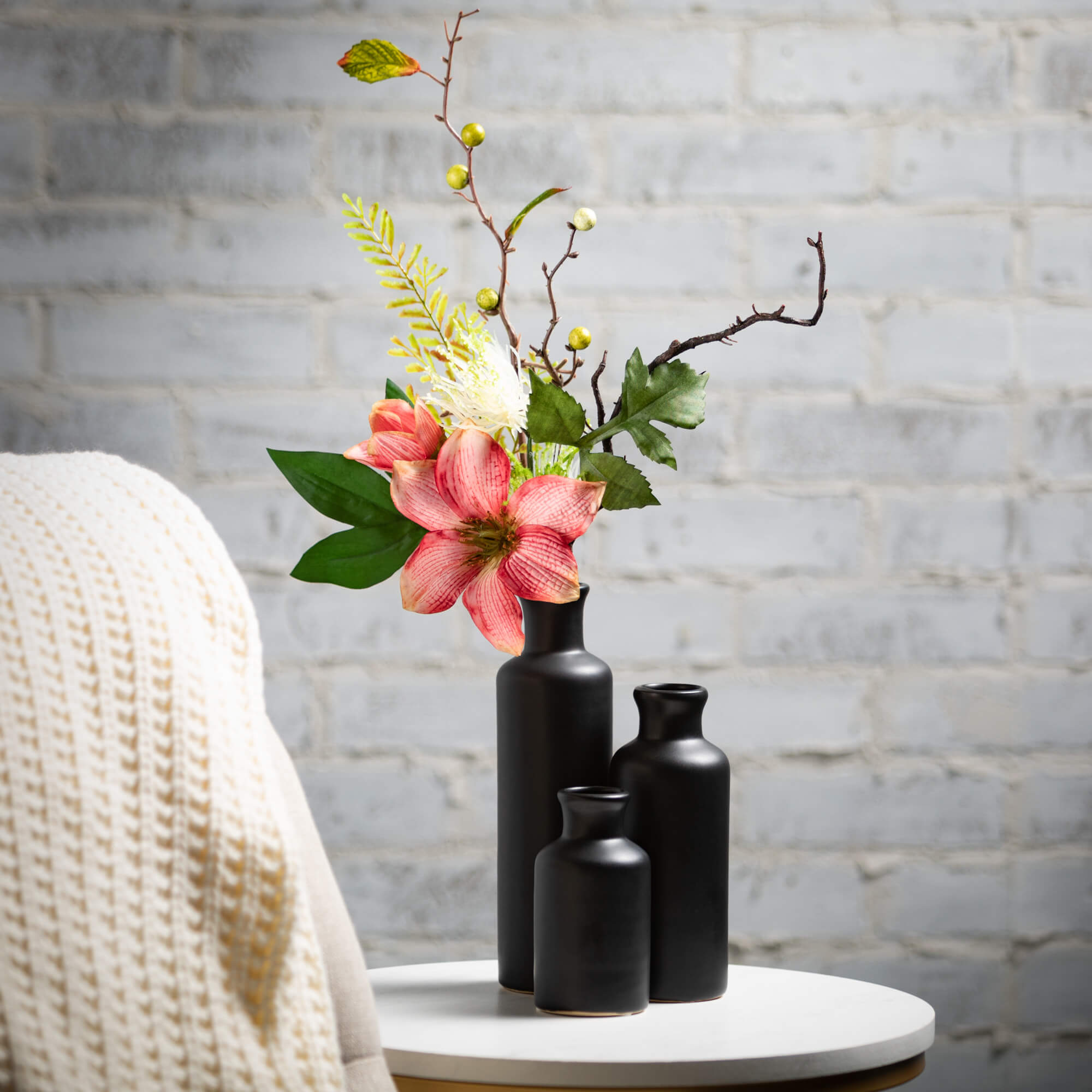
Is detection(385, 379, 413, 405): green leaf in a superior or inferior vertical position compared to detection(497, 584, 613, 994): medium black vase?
superior

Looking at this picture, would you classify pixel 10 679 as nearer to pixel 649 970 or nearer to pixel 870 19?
pixel 649 970

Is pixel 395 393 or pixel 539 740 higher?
pixel 395 393

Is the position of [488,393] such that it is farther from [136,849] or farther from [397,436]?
[136,849]

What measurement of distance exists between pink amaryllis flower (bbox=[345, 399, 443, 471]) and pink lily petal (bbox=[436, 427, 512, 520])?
3cm

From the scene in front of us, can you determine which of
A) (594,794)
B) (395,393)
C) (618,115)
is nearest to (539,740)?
(594,794)

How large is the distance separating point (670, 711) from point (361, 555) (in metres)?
0.25

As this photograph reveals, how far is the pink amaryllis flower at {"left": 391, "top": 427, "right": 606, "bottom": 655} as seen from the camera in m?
0.82

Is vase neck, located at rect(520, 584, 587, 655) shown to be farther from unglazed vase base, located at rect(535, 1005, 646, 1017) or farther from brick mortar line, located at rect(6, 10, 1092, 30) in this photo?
brick mortar line, located at rect(6, 10, 1092, 30)

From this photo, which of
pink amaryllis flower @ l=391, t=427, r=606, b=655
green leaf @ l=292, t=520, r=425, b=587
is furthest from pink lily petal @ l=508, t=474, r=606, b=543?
green leaf @ l=292, t=520, r=425, b=587

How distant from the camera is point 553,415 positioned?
832 millimetres

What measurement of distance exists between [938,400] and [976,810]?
44 centimetres

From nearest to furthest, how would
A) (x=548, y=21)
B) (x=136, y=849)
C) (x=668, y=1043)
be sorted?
(x=136, y=849) → (x=668, y=1043) → (x=548, y=21)

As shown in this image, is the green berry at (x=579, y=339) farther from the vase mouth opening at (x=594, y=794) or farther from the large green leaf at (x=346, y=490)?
the vase mouth opening at (x=594, y=794)

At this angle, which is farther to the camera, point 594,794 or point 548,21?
point 548,21
